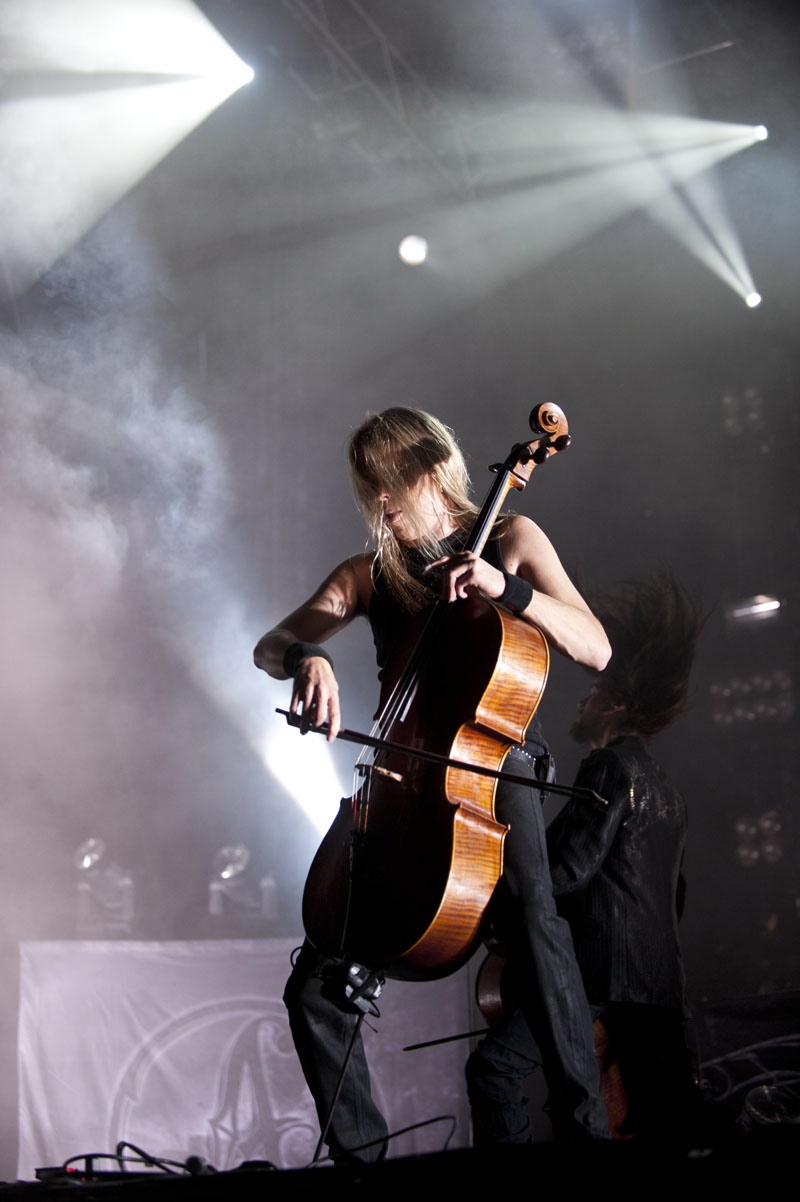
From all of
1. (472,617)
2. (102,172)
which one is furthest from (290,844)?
(472,617)

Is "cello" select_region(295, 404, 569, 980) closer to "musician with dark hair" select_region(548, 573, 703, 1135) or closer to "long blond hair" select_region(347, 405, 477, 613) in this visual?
"long blond hair" select_region(347, 405, 477, 613)

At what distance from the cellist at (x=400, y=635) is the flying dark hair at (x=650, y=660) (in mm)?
1377

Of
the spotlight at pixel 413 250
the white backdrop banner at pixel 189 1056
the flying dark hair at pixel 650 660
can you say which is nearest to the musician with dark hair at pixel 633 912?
the flying dark hair at pixel 650 660

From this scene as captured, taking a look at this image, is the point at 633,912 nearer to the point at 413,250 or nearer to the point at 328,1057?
the point at 328,1057

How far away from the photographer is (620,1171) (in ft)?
4.16

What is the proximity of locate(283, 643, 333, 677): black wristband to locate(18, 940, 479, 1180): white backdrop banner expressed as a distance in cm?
277

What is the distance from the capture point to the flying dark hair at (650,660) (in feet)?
12.0

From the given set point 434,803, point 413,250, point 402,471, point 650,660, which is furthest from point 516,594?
point 413,250

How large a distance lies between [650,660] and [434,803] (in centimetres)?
199

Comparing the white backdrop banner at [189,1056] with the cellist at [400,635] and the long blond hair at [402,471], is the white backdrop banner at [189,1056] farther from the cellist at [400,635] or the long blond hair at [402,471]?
the long blond hair at [402,471]

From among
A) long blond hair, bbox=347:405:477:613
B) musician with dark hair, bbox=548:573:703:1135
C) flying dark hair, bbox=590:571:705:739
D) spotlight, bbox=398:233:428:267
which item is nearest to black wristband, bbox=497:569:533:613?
long blond hair, bbox=347:405:477:613

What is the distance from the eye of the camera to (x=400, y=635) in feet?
7.85

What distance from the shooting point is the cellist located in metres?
1.99

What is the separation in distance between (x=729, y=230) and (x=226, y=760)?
203 inches
